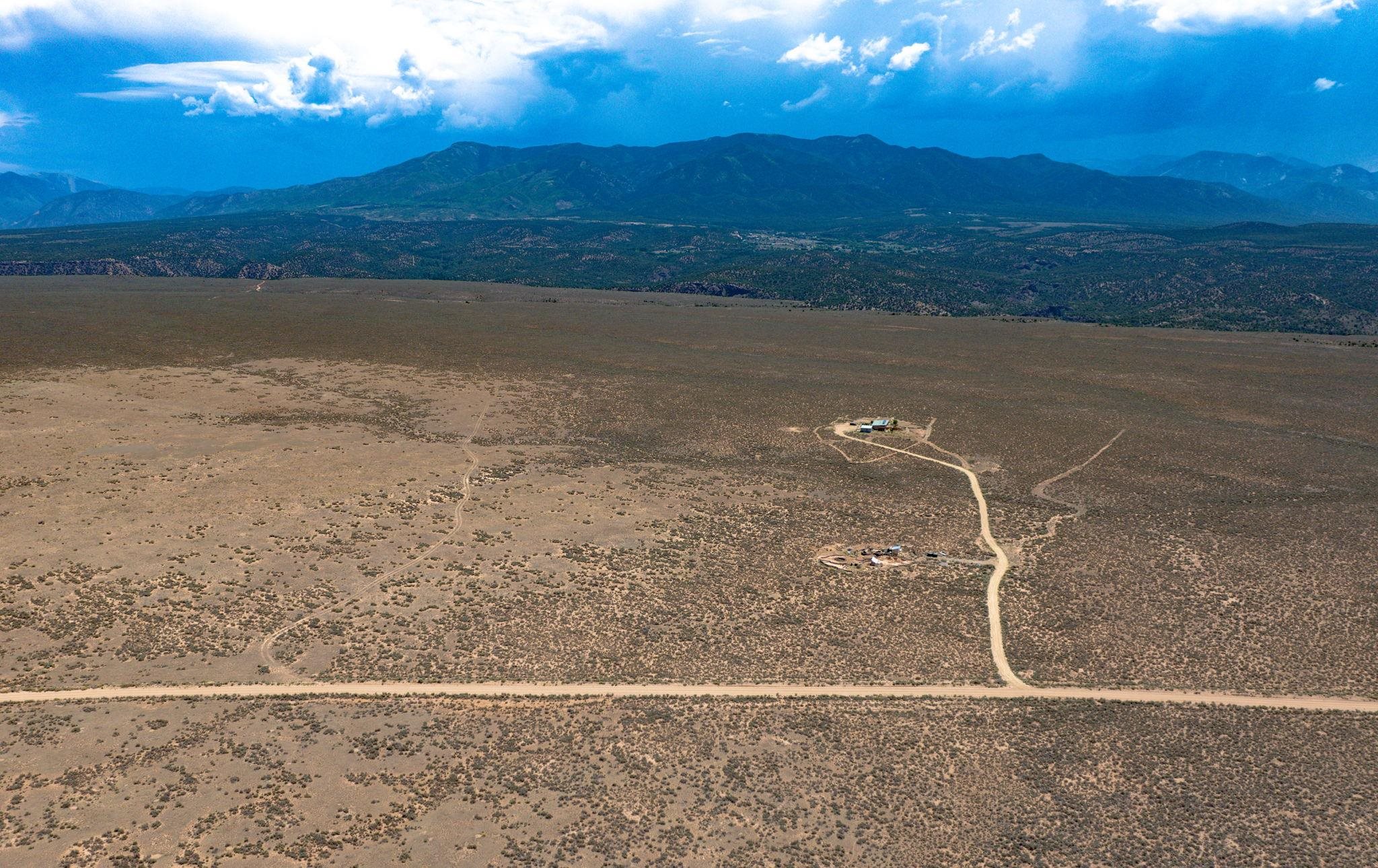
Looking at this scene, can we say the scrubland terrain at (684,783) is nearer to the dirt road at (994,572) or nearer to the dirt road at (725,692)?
the dirt road at (725,692)

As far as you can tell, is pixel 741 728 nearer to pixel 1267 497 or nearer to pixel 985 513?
pixel 985 513

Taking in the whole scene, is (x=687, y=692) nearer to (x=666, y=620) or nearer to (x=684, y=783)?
Result: (x=684, y=783)

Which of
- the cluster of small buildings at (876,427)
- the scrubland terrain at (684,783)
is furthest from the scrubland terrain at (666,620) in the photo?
the cluster of small buildings at (876,427)

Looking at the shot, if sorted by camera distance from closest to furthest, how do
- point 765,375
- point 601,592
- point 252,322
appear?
point 601,592 < point 765,375 < point 252,322

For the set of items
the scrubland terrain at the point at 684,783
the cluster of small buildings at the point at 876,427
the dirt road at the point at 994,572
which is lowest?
the scrubland terrain at the point at 684,783

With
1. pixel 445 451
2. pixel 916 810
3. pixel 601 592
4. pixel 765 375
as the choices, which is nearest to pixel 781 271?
pixel 765 375

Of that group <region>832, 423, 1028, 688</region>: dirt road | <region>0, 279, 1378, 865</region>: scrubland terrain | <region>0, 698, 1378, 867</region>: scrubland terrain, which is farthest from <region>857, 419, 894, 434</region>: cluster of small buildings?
<region>0, 698, 1378, 867</region>: scrubland terrain

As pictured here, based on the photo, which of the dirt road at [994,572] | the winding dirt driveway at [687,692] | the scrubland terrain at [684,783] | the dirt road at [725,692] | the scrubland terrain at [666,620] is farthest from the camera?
the dirt road at [994,572]
